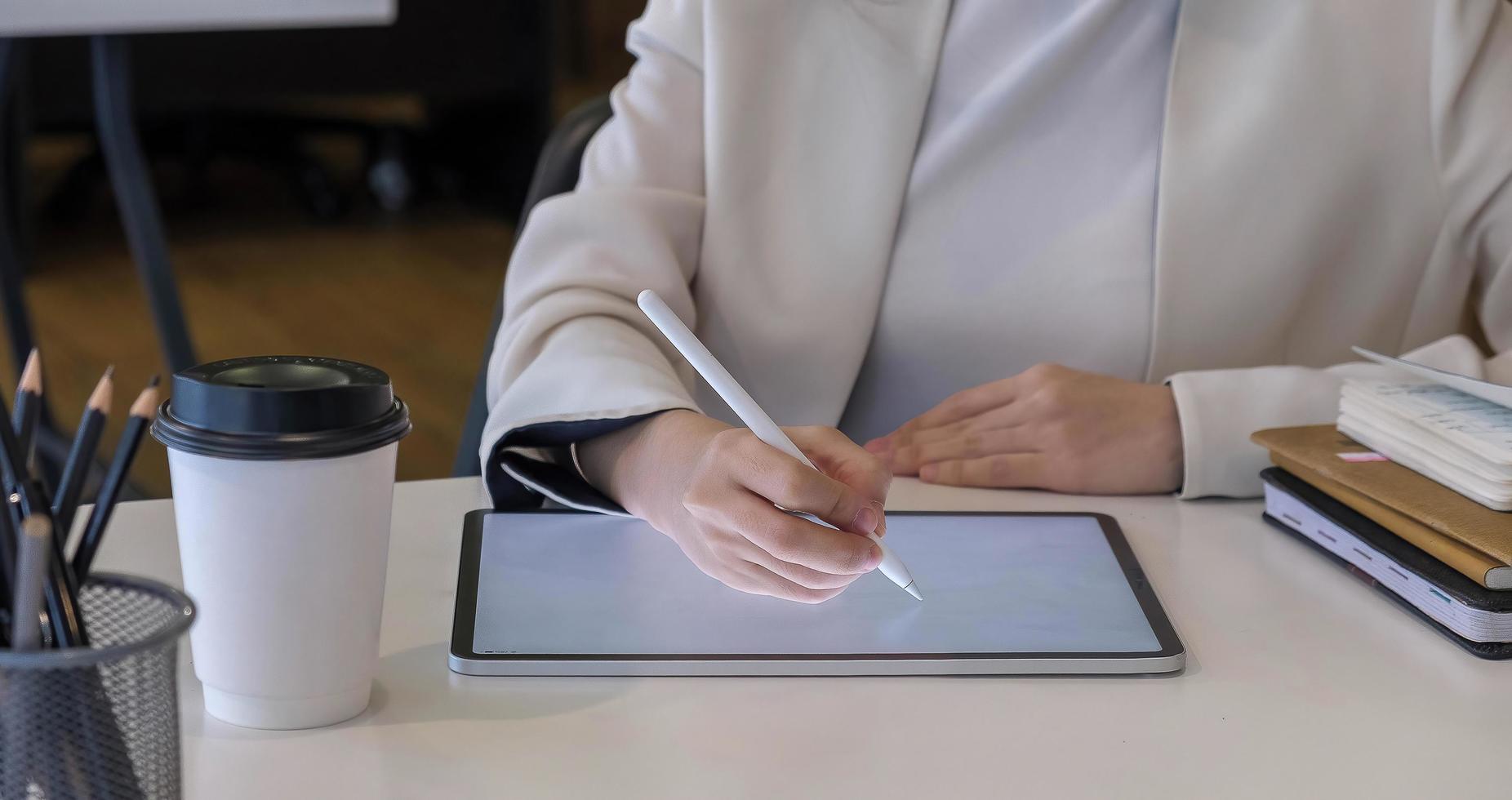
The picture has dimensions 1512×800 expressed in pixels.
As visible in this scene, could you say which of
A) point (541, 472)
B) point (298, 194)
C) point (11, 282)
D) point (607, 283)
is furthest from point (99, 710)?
point (298, 194)

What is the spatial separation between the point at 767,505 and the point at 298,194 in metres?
3.93

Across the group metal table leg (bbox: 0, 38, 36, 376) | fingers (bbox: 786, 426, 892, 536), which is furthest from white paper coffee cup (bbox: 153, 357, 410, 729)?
metal table leg (bbox: 0, 38, 36, 376)

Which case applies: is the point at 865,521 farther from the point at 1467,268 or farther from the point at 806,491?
the point at 1467,268

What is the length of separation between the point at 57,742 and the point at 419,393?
101 inches

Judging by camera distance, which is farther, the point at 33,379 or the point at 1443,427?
the point at 1443,427

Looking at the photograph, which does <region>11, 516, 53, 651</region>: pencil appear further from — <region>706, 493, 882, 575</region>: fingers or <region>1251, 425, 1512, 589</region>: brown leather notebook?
<region>1251, 425, 1512, 589</region>: brown leather notebook

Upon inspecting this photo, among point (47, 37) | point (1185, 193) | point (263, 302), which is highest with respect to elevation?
point (1185, 193)

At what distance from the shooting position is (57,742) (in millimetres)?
378

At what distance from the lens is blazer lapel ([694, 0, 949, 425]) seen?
1042mm

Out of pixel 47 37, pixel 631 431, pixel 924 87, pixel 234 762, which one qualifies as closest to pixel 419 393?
pixel 47 37

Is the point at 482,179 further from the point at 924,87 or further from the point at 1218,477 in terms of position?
the point at 1218,477

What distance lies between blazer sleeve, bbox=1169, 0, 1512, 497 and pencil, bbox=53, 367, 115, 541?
641 mm

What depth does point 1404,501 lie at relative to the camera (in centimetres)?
71

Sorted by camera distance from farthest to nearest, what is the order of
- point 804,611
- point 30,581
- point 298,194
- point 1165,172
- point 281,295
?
point 298,194 < point 281,295 < point 1165,172 < point 804,611 < point 30,581
